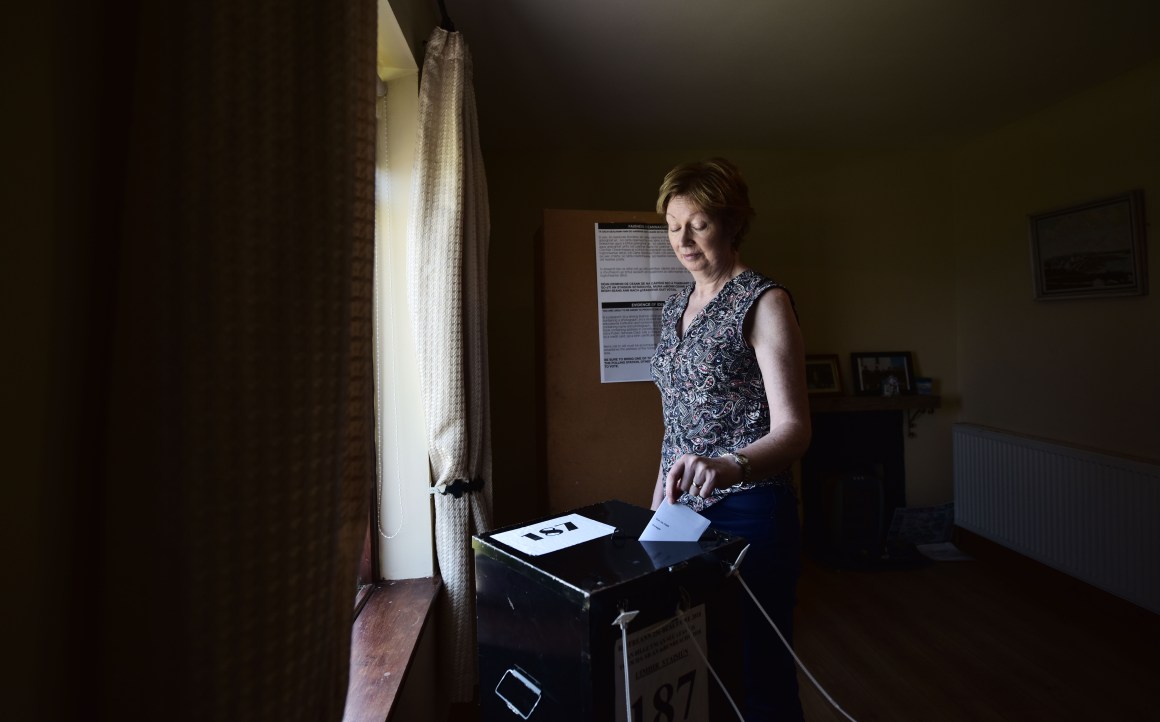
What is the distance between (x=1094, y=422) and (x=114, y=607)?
156 inches

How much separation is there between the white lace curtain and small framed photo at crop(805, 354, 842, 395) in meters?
2.63

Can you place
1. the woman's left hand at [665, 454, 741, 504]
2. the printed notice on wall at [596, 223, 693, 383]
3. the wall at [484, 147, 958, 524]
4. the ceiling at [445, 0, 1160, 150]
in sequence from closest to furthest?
the woman's left hand at [665, 454, 741, 504], the ceiling at [445, 0, 1160, 150], the printed notice on wall at [596, 223, 693, 383], the wall at [484, 147, 958, 524]

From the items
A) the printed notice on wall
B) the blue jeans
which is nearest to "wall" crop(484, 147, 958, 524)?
the printed notice on wall

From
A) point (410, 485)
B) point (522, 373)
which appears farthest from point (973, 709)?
point (522, 373)

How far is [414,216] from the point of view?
5.20 feet

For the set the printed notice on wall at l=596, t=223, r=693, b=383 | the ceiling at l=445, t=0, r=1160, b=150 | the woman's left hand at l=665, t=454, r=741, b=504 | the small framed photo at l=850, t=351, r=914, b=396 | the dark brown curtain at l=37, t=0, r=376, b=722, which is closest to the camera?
the dark brown curtain at l=37, t=0, r=376, b=722

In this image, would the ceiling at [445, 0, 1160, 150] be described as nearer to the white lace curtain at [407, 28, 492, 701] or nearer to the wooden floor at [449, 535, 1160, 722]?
the white lace curtain at [407, 28, 492, 701]

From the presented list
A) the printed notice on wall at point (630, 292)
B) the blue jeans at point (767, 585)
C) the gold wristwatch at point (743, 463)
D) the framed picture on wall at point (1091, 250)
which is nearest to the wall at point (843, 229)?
the framed picture on wall at point (1091, 250)

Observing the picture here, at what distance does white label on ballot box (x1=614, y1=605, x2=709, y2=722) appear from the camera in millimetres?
765

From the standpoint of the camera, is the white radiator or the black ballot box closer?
the black ballot box

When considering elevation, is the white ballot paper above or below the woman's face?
below

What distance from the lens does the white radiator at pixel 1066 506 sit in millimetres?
2590

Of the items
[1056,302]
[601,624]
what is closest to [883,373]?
[1056,302]

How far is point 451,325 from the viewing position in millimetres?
1566
